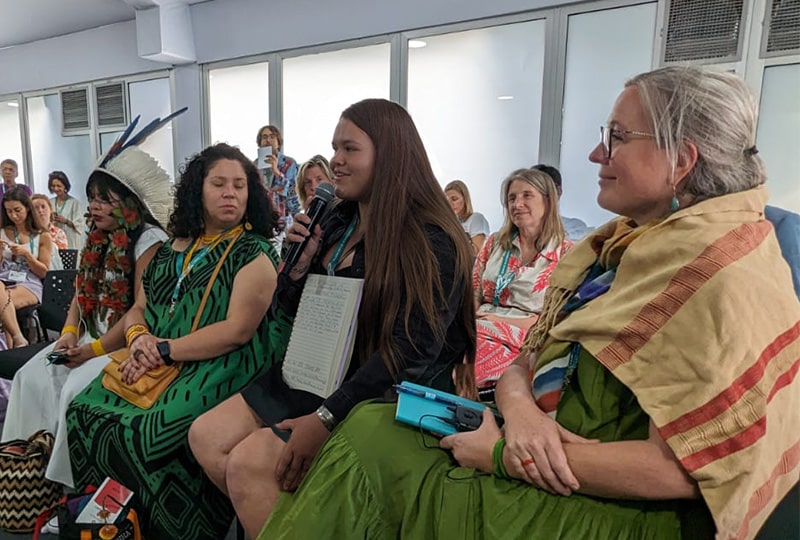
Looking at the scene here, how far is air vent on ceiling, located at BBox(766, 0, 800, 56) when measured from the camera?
314cm

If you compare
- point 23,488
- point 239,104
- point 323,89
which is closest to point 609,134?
point 23,488

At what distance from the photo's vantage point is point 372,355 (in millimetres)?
1306

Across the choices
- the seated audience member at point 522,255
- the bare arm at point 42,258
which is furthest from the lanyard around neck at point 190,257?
the bare arm at point 42,258

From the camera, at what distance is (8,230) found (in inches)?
148

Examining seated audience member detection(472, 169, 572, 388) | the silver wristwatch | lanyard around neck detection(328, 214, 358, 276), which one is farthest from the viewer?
seated audience member detection(472, 169, 572, 388)

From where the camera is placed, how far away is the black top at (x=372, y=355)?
4.13 feet

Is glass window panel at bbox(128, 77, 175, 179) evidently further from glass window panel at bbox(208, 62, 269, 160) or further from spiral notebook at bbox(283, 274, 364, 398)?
spiral notebook at bbox(283, 274, 364, 398)

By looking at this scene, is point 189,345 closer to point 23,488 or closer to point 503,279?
point 23,488

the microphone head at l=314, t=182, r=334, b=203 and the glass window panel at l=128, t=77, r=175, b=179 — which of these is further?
the glass window panel at l=128, t=77, r=175, b=179

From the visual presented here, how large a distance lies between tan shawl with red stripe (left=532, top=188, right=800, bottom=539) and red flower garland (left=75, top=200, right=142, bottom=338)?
6.12 feet

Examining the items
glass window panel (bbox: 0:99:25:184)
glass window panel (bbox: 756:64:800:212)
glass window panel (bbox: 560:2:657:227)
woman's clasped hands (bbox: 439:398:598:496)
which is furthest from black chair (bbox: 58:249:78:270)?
glass window panel (bbox: 756:64:800:212)

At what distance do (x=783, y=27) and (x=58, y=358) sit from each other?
4.22 metres

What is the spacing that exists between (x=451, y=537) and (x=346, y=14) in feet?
15.5

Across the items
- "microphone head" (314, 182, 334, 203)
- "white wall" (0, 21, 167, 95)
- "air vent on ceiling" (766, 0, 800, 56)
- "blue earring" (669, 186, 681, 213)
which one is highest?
"white wall" (0, 21, 167, 95)
